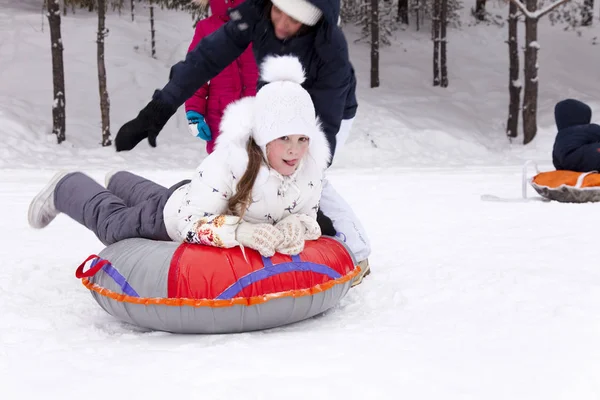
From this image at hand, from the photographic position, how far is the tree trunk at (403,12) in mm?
21781

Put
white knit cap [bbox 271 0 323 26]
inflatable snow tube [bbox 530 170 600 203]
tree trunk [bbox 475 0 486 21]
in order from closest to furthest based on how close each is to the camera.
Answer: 1. white knit cap [bbox 271 0 323 26]
2. inflatable snow tube [bbox 530 170 600 203]
3. tree trunk [bbox 475 0 486 21]

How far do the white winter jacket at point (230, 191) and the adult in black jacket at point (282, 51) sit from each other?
253 mm

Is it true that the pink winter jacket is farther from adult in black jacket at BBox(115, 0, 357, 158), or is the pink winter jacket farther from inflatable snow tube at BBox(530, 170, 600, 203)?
inflatable snow tube at BBox(530, 170, 600, 203)

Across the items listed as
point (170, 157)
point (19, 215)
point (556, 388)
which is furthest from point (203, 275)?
point (170, 157)

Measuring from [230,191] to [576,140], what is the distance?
4089mm

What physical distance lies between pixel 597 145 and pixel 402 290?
335 centimetres

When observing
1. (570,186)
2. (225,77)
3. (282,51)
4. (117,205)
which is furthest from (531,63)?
(117,205)

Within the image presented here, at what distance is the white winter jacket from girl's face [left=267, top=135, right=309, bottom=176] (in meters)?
0.03

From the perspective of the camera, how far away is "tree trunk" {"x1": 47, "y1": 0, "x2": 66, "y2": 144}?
1187 centimetres

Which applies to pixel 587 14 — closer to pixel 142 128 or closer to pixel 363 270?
pixel 363 270

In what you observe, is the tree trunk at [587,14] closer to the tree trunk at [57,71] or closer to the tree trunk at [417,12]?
the tree trunk at [417,12]

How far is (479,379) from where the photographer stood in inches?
74.7

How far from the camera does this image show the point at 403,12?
2181cm

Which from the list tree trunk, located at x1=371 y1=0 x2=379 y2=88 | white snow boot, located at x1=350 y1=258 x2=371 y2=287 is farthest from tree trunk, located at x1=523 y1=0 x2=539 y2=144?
white snow boot, located at x1=350 y1=258 x2=371 y2=287
